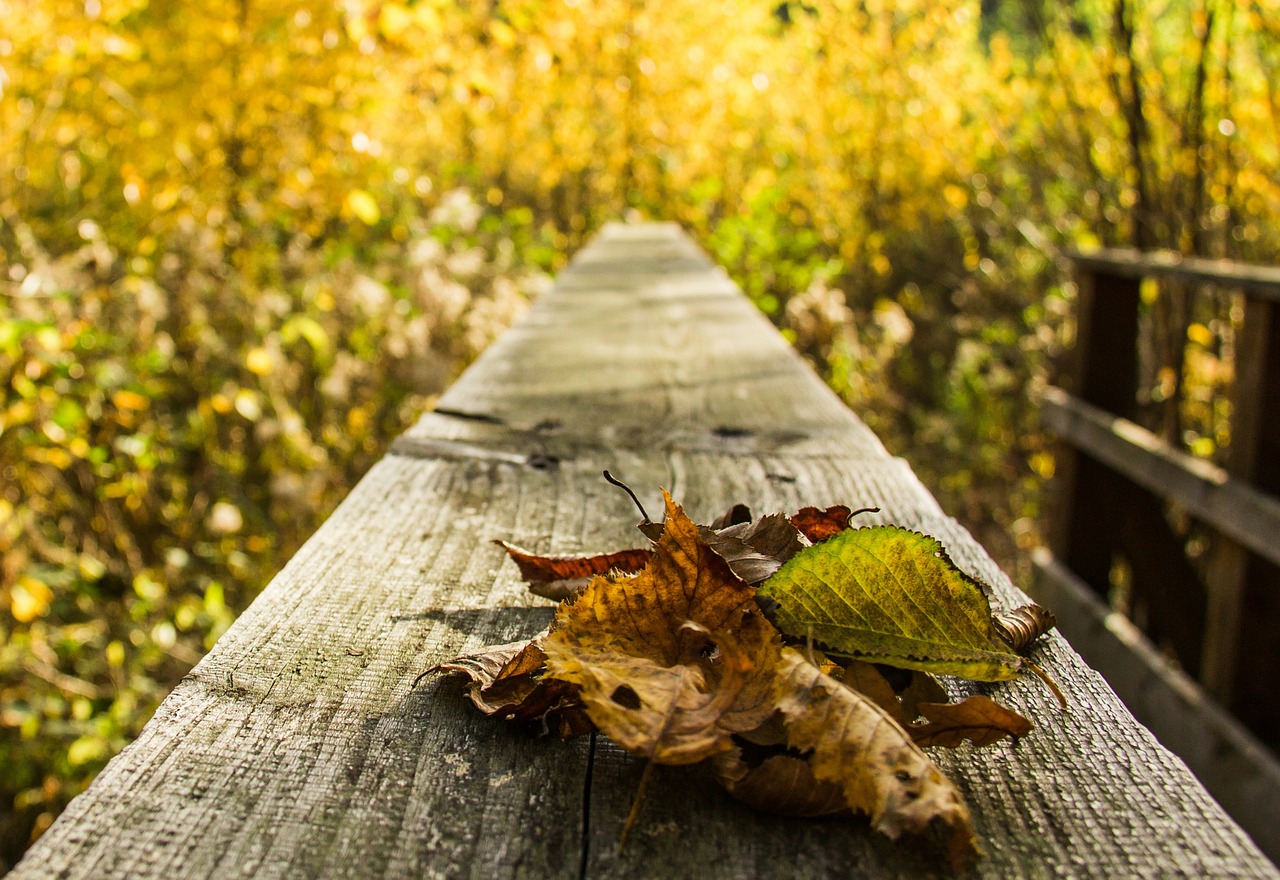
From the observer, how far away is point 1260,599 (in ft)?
8.46

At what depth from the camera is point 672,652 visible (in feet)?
2.21

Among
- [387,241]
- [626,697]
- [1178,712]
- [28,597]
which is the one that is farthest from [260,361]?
[387,241]

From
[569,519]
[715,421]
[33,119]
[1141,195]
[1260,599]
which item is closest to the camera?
[569,519]

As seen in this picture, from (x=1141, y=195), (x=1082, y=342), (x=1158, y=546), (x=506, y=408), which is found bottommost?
(x=1158, y=546)

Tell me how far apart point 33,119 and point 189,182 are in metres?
0.56

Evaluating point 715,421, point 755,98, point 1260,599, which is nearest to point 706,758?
point 715,421

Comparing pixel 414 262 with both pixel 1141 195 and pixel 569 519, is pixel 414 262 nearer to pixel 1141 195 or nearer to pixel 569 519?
pixel 1141 195

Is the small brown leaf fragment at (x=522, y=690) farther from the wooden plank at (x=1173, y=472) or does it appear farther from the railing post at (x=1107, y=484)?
the railing post at (x=1107, y=484)

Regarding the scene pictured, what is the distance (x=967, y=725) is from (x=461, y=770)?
0.29m

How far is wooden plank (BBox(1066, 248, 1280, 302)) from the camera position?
2436 millimetres

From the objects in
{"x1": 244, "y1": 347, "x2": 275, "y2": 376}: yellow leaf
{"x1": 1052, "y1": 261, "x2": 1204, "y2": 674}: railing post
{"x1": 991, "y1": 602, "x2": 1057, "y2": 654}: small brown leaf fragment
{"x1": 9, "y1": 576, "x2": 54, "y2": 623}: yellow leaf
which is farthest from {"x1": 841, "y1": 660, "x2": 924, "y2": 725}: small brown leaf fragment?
{"x1": 1052, "y1": 261, "x2": 1204, "y2": 674}: railing post

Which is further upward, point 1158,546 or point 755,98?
point 755,98

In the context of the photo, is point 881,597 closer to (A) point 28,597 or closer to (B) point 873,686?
(B) point 873,686

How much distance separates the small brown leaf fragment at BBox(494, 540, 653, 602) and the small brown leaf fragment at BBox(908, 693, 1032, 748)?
10.7 inches
